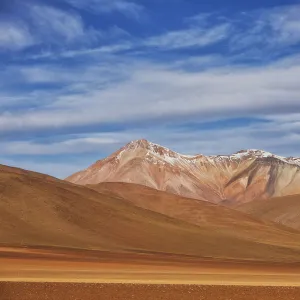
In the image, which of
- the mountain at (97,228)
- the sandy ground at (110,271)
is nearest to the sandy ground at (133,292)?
the sandy ground at (110,271)

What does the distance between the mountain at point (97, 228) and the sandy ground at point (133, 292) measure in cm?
4152

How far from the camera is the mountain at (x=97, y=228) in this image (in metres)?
84.8

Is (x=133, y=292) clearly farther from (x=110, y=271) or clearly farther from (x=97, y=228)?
(x=97, y=228)

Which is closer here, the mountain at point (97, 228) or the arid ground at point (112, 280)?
the arid ground at point (112, 280)

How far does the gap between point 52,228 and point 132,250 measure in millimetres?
13830

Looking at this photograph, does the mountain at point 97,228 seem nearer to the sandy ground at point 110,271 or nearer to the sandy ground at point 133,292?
the sandy ground at point 110,271

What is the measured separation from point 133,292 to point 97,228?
64.0 m

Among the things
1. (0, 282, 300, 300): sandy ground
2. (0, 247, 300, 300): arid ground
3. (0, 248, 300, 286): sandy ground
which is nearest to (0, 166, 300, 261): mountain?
(0, 248, 300, 286): sandy ground

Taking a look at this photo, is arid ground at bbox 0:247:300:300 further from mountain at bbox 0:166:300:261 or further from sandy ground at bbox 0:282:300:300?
mountain at bbox 0:166:300:261

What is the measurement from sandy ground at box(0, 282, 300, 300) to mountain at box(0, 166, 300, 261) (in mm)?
41518

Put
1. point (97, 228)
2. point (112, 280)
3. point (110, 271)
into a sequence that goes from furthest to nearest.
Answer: point (97, 228)
point (110, 271)
point (112, 280)

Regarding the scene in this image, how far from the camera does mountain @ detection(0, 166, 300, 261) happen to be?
84750mm

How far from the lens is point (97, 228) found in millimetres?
96500

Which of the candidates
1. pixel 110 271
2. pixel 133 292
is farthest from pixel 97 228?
pixel 133 292
